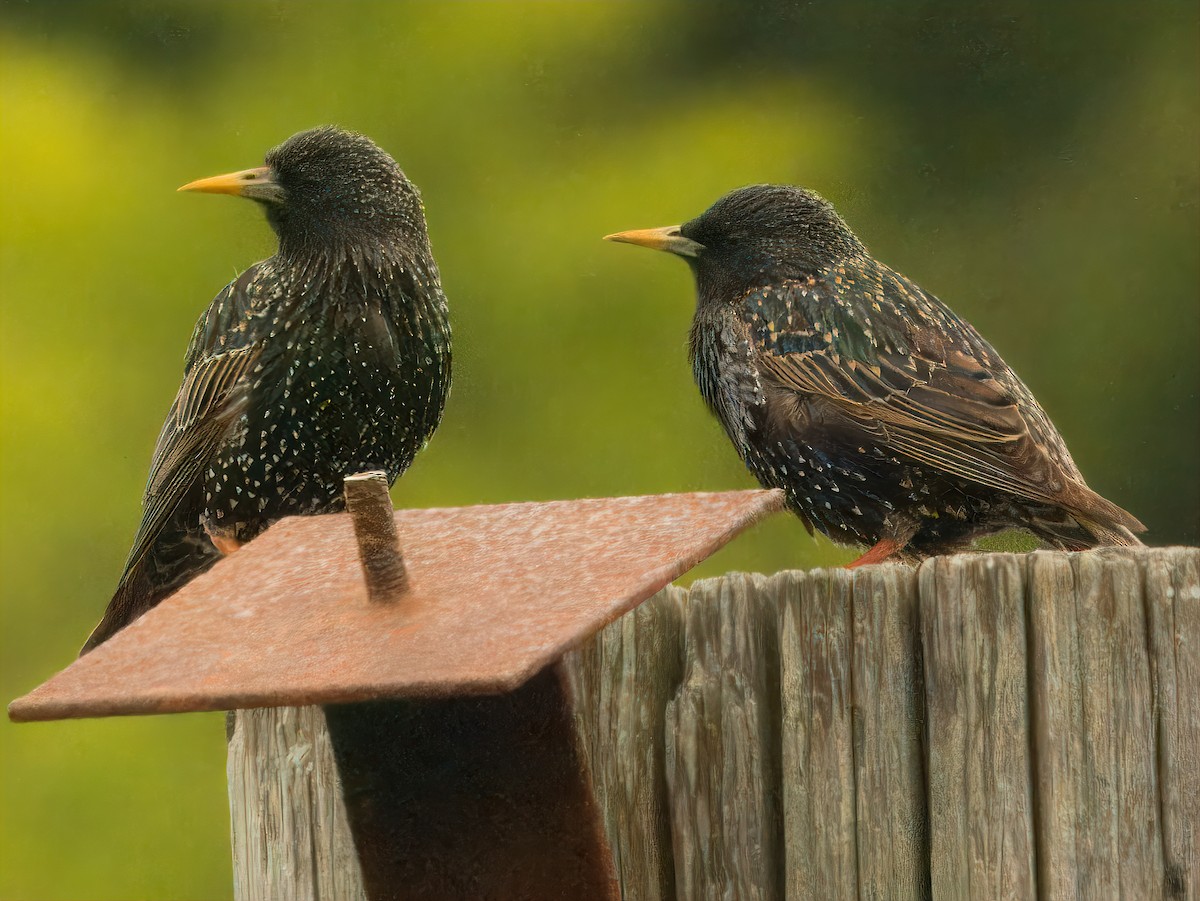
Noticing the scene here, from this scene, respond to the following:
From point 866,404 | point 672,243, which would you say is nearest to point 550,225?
point 672,243

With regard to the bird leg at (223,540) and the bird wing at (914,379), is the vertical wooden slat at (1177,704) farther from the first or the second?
the bird leg at (223,540)

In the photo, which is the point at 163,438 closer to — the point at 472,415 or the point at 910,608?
the point at 472,415

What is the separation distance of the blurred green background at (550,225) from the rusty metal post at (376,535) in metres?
3.87

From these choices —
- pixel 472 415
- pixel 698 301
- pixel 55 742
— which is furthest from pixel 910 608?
pixel 55 742

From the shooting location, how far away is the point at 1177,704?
165cm

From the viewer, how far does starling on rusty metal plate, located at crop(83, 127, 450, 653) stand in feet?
11.6

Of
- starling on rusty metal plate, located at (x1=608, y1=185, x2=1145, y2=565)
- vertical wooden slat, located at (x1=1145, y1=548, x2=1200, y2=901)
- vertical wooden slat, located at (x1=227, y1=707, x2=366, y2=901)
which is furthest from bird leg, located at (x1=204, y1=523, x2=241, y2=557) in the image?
vertical wooden slat, located at (x1=1145, y1=548, x2=1200, y2=901)

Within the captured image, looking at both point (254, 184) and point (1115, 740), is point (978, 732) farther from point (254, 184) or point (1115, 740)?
point (254, 184)

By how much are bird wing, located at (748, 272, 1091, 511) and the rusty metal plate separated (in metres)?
1.88

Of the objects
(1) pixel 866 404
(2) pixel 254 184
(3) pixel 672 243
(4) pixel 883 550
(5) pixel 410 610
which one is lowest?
(4) pixel 883 550

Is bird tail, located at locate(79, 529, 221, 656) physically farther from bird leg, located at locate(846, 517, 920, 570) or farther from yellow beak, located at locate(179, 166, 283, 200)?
bird leg, located at locate(846, 517, 920, 570)

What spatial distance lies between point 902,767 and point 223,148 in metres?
5.27

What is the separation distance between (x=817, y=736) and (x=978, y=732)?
169mm

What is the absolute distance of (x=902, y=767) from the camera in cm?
170
